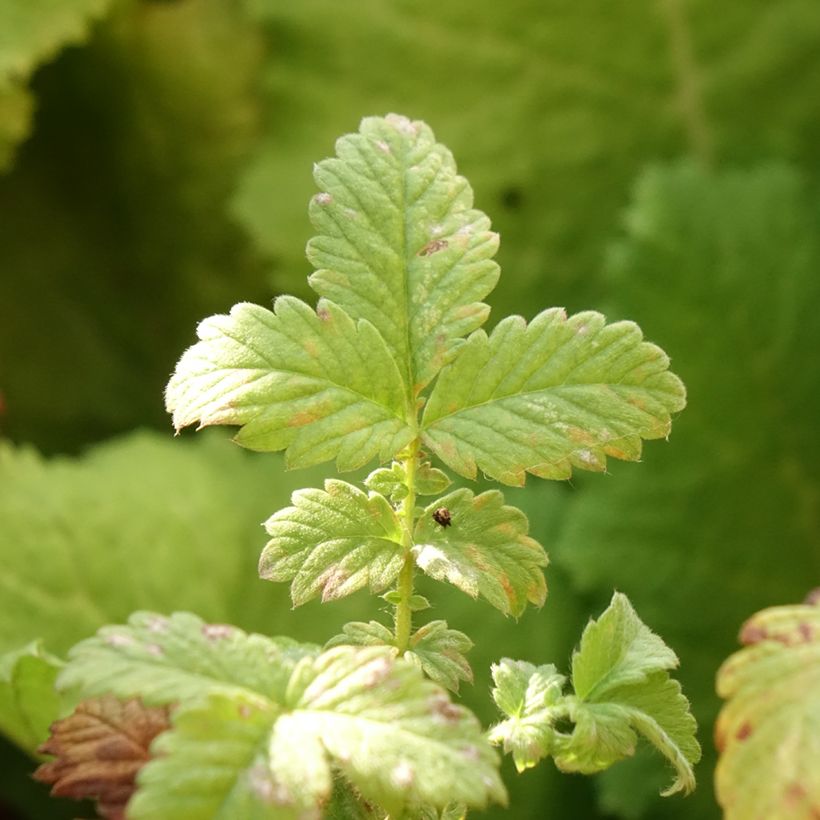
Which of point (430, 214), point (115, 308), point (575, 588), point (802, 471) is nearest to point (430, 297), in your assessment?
point (430, 214)

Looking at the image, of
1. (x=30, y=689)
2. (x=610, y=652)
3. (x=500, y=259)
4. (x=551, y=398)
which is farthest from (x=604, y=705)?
(x=500, y=259)

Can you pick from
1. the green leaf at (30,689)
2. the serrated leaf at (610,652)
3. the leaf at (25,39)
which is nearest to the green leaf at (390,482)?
the serrated leaf at (610,652)

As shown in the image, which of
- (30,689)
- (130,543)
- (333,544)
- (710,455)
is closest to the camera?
(333,544)

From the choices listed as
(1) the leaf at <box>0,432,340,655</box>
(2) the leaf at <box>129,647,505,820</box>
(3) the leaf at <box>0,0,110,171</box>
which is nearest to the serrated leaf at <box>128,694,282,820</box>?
(2) the leaf at <box>129,647,505,820</box>

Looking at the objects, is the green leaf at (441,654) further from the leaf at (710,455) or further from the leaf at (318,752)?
the leaf at (710,455)

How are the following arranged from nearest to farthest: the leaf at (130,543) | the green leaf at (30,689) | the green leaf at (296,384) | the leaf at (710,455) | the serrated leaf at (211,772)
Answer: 1. the serrated leaf at (211,772)
2. the green leaf at (296,384)
3. the green leaf at (30,689)
4. the leaf at (130,543)
5. the leaf at (710,455)

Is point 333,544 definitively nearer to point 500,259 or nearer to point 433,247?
point 433,247
